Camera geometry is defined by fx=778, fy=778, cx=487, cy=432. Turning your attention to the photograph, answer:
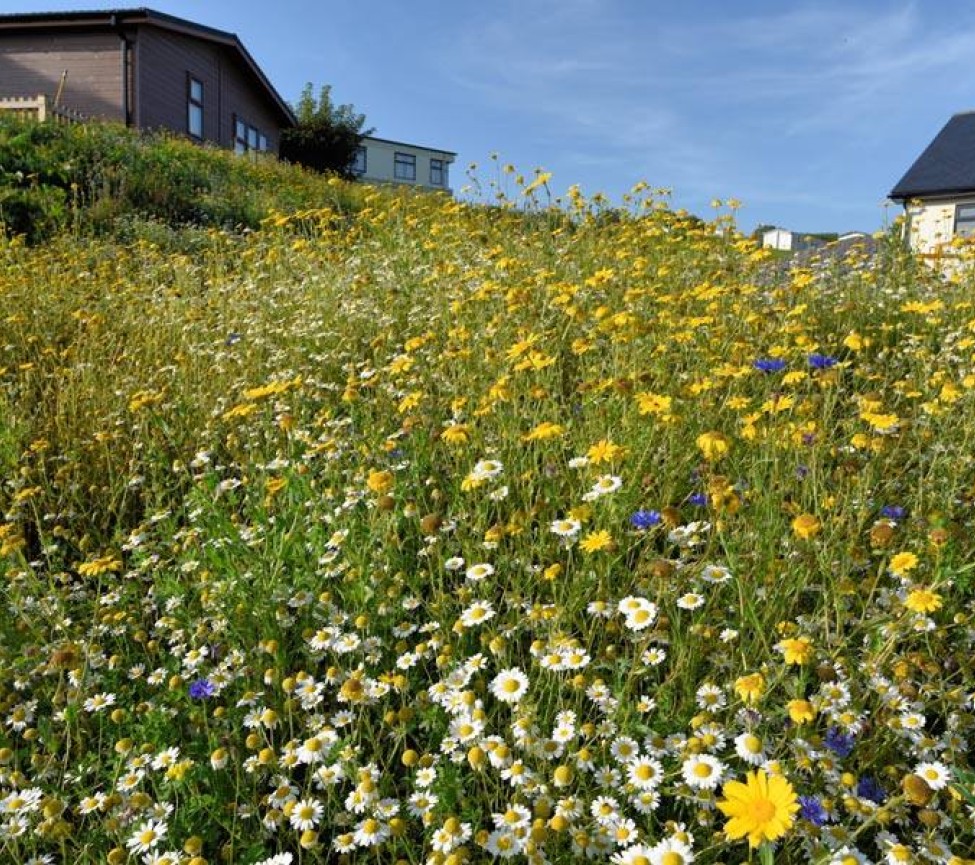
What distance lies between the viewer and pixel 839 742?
163cm

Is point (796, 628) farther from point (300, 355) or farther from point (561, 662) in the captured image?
point (300, 355)

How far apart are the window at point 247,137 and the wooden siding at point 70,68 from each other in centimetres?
480

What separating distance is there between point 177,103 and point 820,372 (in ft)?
77.3

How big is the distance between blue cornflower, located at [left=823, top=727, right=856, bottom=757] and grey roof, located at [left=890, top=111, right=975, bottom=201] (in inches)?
1094

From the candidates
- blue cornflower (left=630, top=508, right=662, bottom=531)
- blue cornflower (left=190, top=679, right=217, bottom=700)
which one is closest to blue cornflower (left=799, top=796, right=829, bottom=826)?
blue cornflower (left=630, top=508, right=662, bottom=531)

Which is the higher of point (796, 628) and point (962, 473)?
point (962, 473)

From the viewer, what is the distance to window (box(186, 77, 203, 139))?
22.9m

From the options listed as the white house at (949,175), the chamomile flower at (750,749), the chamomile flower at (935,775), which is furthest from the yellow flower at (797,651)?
the white house at (949,175)

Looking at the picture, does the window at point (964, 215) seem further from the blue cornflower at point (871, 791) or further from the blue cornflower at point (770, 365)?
the blue cornflower at point (871, 791)

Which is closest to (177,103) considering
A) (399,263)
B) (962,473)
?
(399,263)

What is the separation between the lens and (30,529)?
3.22 m

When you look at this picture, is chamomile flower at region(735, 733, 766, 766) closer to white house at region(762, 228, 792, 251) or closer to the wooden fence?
white house at region(762, 228, 792, 251)

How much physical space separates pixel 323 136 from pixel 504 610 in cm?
3255

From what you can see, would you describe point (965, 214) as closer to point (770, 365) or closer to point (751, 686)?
point (770, 365)
